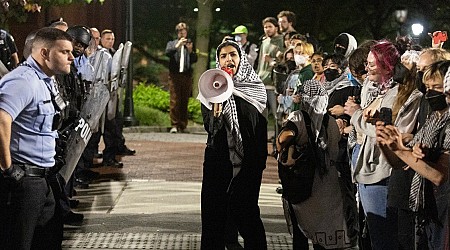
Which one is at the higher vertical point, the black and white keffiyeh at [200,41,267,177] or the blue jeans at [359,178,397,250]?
the black and white keffiyeh at [200,41,267,177]

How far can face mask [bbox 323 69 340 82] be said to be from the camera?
11.5 metres

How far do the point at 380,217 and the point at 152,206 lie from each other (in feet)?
17.0

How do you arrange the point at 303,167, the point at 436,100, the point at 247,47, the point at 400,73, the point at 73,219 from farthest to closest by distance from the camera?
the point at 247,47
the point at 73,219
the point at 303,167
the point at 400,73
the point at 436,100

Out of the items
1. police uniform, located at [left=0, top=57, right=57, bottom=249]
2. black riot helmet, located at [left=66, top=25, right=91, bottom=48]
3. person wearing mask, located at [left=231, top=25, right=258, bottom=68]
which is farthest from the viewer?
person wearing mask, located at [left=231, top=25, right=258, bottom=68]

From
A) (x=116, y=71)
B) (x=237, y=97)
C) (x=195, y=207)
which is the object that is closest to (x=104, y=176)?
(x=116, y=71)

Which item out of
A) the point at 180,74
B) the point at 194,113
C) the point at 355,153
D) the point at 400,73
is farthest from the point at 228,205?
the point at 194,113

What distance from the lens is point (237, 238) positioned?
420 inches

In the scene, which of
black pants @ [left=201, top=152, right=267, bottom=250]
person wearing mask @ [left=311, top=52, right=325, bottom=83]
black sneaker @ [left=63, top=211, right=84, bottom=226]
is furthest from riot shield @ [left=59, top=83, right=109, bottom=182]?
person wearing mask @ [left=311, top=52, right=325, bottom=83]

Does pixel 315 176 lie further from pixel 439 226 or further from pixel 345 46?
pixel 345 46

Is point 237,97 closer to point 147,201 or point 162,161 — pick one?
point 147,201

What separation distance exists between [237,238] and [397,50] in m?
3.38

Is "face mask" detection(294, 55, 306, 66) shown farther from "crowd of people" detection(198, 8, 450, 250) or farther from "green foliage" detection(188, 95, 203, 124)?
"green foliage" detection(188, 95, 203, 124)

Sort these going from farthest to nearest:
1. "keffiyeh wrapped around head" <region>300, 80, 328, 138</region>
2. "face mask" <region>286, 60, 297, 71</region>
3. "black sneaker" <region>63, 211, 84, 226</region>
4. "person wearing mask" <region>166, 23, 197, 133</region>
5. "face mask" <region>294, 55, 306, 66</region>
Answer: "person wearing mask" <region>166, 23, 197, 133</region> < "face mask" <region>286, 60, 297, 71</region> < "face mask" <region>294, 55, 306, 66</region> < "black sneaker" <region>63, 211, 84, 226</region> < "keffiyeh wrapped around head" <region>300, 80, 328, 138</region>

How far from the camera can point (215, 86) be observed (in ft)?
30.5
